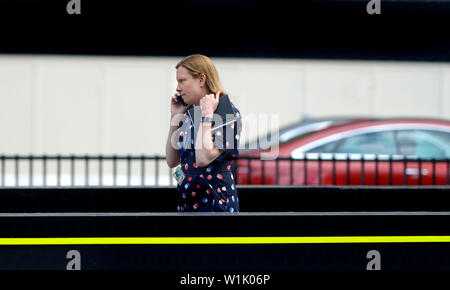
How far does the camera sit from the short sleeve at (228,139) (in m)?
3.00

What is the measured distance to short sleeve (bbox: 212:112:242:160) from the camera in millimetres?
3000

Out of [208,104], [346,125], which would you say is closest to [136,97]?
[346,125]

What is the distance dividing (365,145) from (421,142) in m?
0.62

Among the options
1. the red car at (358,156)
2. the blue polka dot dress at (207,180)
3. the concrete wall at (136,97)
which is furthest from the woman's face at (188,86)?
the concrete wall at (136,97)

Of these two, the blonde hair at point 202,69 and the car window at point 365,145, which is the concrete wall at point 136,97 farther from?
the blonde hair at point 202,69

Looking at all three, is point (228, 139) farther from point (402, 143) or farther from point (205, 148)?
point (402, 143)

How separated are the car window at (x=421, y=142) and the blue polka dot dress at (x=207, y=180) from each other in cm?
475

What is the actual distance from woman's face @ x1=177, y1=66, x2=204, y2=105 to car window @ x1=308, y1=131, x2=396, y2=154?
170 inches
